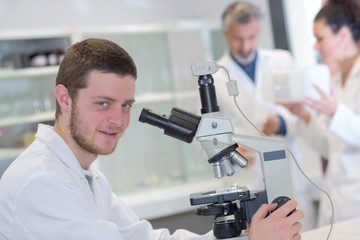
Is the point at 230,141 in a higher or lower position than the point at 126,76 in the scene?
lower

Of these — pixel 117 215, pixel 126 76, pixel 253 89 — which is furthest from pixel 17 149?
pixel 126 76

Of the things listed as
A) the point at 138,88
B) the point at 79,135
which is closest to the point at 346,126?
the point at 79,135

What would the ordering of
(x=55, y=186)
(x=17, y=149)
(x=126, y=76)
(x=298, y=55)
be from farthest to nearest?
(x=298, y=55), (x=17, y=149), (x=126, y=76), (x=55, y=186)

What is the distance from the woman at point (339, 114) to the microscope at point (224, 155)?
1359 mm

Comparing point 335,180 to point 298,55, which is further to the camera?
point 298,55

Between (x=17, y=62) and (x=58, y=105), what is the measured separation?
230 cm

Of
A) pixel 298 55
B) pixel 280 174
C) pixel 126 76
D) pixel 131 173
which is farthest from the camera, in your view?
pixel 298 55

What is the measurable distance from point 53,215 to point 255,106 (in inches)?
86.5

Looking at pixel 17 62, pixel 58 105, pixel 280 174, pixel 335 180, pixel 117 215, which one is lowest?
pixel 335 180

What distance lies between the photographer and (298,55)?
5.07 metres

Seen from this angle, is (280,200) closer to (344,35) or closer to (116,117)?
(116,117)

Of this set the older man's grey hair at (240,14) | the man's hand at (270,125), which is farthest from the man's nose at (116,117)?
the older man's grey hair at (240,14)

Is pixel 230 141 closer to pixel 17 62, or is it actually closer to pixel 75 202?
pixel 75 202

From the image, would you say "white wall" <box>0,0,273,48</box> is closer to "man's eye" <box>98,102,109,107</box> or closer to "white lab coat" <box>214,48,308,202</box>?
"white lab coat" <box>214,48,308,202</box>
